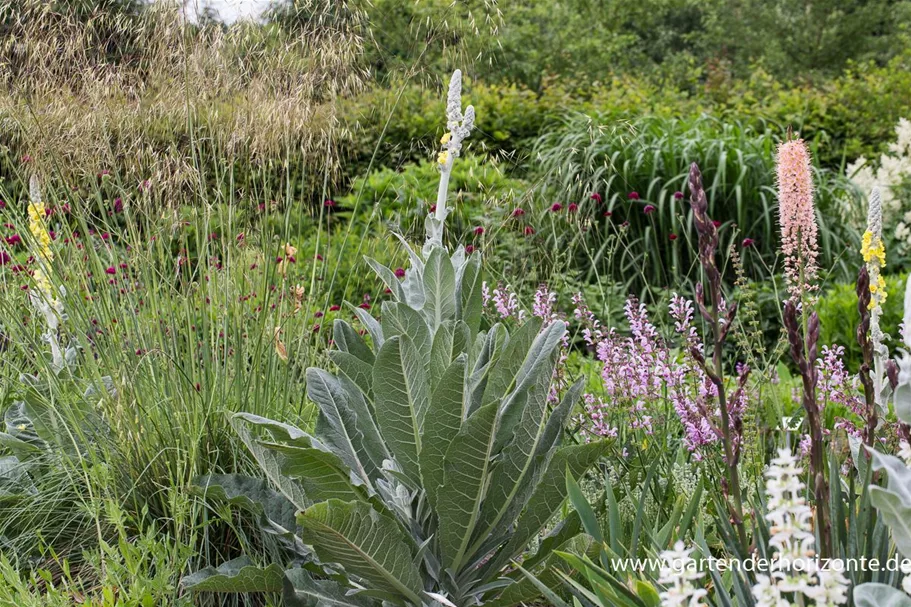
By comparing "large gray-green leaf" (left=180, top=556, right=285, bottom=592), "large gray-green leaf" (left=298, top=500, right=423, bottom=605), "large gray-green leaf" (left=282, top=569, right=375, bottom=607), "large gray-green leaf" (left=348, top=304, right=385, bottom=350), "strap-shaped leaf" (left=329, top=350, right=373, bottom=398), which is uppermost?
"large gray-green leaf" (left=348, top=304, right=385, bottom=350)

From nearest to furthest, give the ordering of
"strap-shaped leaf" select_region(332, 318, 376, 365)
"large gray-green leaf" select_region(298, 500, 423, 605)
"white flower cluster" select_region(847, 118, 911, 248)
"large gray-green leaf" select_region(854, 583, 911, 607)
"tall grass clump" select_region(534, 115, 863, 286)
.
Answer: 1. "large gray-green leaf" select_region(854, 583, 911, 607)
2. "large gray-green leaf" select_region(298, 500, 423, 605)
3. "strap-shaped leaf" select_region(332, 318, 376, 365)
4. "tall grass clump" select_region(534, 115, 863, 286)
5. "white flower cluster" select_region(847, 118, 911, 248)

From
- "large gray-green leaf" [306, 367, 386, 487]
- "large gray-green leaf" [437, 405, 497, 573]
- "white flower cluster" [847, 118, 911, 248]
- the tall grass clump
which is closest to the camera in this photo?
"large gray-green leaf" [437, 405, 497, 573]

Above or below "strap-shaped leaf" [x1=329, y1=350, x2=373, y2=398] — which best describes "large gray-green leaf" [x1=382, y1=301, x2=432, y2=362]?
above

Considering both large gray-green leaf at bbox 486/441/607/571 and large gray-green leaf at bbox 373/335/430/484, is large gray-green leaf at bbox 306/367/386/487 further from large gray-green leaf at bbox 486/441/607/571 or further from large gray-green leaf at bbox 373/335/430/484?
large gray-green leaf at bbox 486/441/607/571

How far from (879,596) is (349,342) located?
1479 millimetres

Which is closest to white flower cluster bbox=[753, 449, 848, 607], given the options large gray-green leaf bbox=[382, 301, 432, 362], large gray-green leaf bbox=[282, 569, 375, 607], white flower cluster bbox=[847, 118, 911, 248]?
large gray-green leaf bbox=[382, 301, 432, 362]

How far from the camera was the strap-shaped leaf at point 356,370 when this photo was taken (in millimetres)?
2232

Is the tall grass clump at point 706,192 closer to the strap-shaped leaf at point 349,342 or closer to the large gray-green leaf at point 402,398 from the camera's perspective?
the strap-shaped leaf at point 349,342

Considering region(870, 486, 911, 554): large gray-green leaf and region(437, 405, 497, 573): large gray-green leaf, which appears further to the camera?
region(437, 405, 497, 573): large gray-green leaf

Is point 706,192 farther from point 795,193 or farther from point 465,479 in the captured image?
point 465,479

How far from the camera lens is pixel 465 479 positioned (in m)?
1.96

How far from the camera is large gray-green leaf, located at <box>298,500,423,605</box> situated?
5.83 ft

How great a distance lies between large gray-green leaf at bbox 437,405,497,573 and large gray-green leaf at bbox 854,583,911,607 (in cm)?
82

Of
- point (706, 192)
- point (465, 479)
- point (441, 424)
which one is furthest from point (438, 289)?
point (706, 192)
